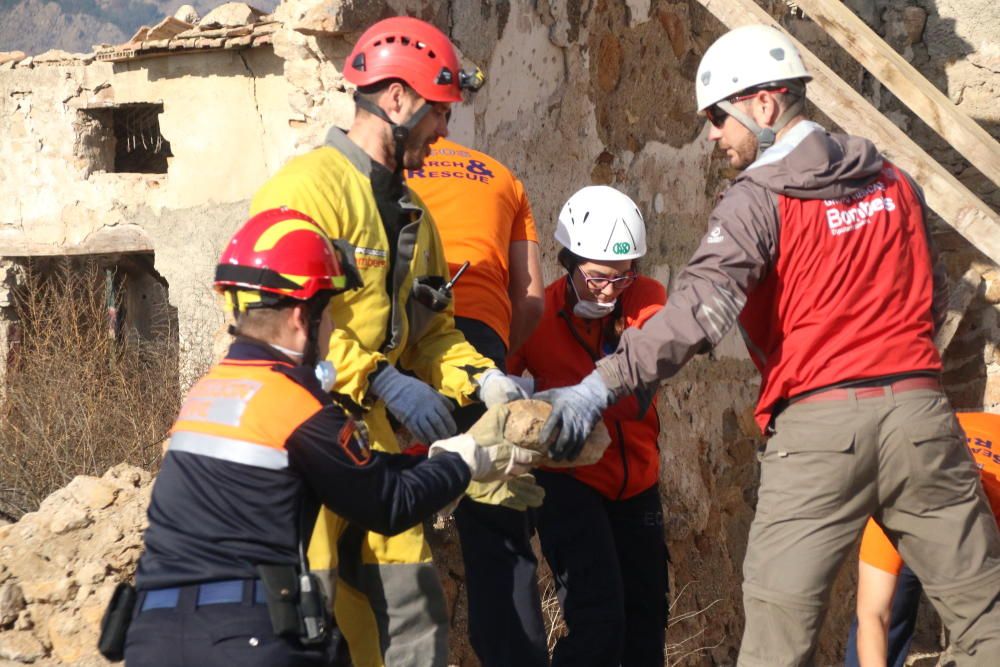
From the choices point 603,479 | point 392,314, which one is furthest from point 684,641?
point 392,314

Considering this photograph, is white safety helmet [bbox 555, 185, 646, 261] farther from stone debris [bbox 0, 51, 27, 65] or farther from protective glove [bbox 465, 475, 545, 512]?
stone debris [bbox 0, 51, 27, 65]

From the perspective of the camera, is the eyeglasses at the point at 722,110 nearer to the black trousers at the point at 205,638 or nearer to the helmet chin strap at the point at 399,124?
the helmet chin strap at the point at 399,124

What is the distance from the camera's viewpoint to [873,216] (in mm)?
3180

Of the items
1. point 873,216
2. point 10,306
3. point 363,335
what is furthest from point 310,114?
point 10,306

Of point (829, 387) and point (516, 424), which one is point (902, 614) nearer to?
point (829, 387)

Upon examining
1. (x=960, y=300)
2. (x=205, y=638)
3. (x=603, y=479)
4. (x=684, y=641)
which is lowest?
(x=684, y=641)

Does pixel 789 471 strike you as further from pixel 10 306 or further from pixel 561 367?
pixel 10 306

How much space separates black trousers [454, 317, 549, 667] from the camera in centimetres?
351

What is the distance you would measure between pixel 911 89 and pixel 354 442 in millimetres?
3407

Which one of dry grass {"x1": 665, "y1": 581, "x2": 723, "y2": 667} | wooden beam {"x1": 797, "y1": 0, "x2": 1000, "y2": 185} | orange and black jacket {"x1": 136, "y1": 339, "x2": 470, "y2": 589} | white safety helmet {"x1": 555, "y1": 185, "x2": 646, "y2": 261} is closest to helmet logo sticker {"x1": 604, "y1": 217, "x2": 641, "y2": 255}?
white safety helmet {"x1": 555, "y1": 185, "x2": 646, "y2": 261}

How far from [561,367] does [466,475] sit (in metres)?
1.33

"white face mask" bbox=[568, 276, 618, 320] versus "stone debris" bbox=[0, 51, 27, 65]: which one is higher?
"stone debris" bbox=[0, 51, 27, 65]

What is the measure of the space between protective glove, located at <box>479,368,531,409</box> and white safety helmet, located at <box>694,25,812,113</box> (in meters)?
0.93

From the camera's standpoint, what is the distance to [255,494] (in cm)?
241
